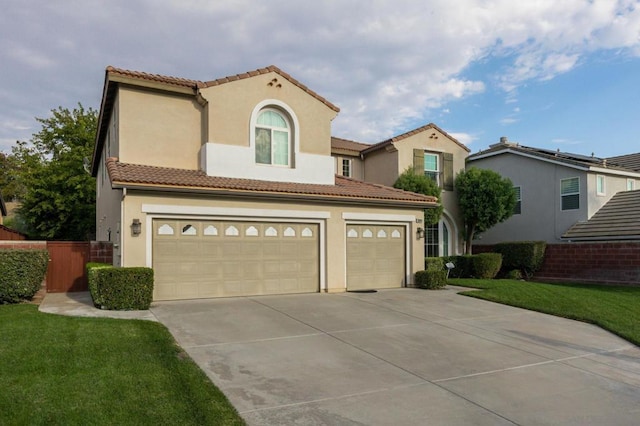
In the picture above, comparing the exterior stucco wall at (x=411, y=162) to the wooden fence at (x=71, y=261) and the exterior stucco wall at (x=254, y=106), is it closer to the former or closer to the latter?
the exterior stucco wall at (x=254, y=106)

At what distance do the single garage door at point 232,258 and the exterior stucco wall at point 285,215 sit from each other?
0.94 ft

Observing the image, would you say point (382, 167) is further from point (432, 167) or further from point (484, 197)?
point (484, 197)

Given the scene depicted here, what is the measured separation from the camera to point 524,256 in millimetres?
20641

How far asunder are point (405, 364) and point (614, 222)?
17889mm

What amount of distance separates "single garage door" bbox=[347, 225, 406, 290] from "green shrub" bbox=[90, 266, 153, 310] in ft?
21.8

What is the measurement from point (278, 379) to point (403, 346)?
276 centimetres

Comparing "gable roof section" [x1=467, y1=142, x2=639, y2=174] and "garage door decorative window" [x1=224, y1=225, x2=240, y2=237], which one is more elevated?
"gable roof section" [x1=467, y1=142, x2=639, y2=174]

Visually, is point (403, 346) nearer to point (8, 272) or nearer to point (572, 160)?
point (8, 272)

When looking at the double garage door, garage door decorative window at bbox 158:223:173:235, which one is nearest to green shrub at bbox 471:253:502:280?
the double garage door

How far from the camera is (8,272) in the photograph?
11.5 metres

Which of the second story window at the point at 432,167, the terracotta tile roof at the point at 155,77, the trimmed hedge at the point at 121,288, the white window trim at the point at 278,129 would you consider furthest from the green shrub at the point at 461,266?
the trimmed hedge at the point at 121,288

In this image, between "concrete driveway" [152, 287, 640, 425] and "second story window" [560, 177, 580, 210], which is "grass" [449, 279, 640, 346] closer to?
"concrete driveway" [152, 287, 640, 425]

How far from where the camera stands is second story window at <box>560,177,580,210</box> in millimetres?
21844

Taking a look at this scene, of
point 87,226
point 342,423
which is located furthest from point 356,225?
point 87,226
